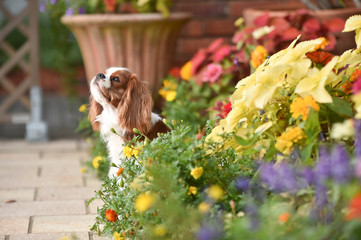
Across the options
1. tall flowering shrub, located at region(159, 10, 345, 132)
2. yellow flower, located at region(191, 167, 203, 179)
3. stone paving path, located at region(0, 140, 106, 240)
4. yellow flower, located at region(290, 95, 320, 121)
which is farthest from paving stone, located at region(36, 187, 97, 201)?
yellow flower, located at region(290, 95, 320, 121)

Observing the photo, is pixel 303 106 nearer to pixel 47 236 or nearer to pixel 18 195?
pixel 47 236

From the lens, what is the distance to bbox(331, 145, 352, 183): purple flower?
1.55m

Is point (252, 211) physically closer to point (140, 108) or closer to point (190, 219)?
point (190, 219)

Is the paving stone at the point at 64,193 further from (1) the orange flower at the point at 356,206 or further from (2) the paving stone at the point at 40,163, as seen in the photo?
(1) the orange flower at the point at 356,206

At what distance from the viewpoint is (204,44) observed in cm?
515

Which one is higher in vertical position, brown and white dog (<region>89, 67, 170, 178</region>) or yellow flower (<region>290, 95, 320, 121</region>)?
brown and white dog (<region>89, 67, 170, 178</region>)

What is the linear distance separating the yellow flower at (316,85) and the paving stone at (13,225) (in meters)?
1.42

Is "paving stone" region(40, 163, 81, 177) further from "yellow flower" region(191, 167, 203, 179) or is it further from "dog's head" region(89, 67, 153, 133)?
"yellow flower" region(191, 167, 203, 179)

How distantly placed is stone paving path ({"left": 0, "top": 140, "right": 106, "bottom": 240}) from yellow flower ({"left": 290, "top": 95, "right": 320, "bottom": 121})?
2.82 ft

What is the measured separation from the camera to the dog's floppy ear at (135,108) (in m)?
2.82

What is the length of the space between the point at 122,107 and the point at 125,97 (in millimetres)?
55

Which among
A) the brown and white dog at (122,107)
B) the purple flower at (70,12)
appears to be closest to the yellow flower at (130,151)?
the brown and white dog at (122,107)

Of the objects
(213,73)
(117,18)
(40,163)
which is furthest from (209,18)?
(40,163)

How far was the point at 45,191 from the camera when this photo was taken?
3.32 metres
